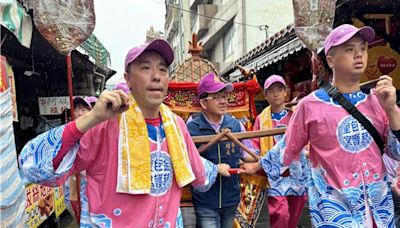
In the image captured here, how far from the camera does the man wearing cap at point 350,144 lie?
275 centimetres

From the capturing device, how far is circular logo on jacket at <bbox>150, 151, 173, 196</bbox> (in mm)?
2289

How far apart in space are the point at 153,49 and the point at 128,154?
0.62m

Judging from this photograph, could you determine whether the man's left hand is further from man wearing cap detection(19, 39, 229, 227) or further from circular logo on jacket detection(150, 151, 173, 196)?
circular logo on jacket detection(150, 151, 173, 196)

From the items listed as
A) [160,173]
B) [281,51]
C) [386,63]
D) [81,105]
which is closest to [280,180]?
[81,105]

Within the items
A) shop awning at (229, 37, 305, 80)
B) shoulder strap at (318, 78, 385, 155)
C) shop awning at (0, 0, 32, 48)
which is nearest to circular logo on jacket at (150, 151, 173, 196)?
shoulder strap at (318, 78, 385, 155)

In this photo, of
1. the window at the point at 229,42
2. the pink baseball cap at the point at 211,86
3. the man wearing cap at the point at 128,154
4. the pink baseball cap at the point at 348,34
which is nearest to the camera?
the man wearing cap at the point at 128,154

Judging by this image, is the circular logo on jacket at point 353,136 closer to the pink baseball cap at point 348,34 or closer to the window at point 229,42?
the pink baseball cap at point 348,34

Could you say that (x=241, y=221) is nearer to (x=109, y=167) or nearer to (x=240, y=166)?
(x=240, y=166)

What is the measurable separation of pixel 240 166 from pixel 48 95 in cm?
776

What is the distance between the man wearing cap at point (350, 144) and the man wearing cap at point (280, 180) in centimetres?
172

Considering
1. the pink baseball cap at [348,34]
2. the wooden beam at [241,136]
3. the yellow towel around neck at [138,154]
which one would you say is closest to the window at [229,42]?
the wooden beam at [241,136]

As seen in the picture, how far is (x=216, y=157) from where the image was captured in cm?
381

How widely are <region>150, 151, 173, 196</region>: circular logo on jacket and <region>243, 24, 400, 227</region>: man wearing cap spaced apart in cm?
111

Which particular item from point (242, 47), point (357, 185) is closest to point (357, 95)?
point (357, 185)
